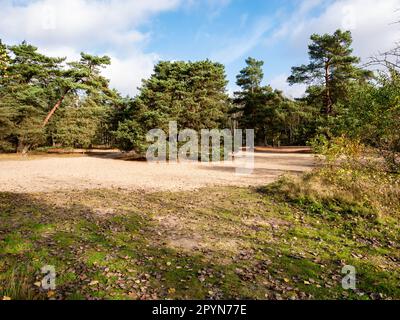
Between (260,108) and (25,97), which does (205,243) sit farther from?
(260,108)

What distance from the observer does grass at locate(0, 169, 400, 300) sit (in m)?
4.64

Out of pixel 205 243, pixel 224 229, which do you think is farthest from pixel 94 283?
pixel 224 229

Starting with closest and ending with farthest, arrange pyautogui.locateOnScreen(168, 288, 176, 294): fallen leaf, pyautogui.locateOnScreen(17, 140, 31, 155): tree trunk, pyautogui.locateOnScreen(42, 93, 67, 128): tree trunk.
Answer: pyautogui.locateOnScreen(168, 288, 176, 294): fallen leaf → pyautogui.locateOnScreen(17, 140, 31, 155): tree trunk → pyautogui.locateOnScreen(42, 93, 67, 128): tree trunk

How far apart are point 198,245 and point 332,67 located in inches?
1334

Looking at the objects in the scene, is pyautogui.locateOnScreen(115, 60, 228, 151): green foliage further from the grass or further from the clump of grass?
the clump of grass

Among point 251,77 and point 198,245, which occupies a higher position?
point 251,77

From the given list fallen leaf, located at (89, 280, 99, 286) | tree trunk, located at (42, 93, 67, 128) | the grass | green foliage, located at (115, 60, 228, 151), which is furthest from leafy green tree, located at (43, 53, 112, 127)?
fallen leaf, located at (89, 280, 99, 286)

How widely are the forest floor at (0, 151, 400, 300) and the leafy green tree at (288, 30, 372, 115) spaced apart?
26.4 meters

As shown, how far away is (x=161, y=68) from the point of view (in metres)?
28.0

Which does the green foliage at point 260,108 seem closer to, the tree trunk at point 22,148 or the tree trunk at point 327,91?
the tree trunk at point 327,91

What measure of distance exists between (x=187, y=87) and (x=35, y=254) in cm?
2555

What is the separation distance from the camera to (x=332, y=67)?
33.2 meters

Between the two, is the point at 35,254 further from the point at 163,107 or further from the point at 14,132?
the point at 14,132
